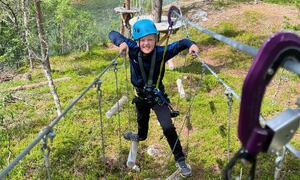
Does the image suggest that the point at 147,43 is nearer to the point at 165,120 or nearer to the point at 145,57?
the point at 145,57

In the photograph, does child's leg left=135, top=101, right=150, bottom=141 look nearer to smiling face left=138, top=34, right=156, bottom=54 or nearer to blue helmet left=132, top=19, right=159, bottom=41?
smiling face left=138, top=34, right=156, bottom=54

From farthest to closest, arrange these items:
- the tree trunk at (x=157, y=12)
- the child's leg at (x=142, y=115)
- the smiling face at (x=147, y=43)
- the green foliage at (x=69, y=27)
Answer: the green foliage at (x=69, y=27) < the tree trunk at (x=157, y=12) < the child's leg at (x=142, y=115) < the smiling face at (x=147, y=43)

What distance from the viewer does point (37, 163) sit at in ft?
21.8

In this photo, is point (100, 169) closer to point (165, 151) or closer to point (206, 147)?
point (165, 151)

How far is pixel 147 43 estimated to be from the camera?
406 cm

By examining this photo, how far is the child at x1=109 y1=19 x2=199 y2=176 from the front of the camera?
13.2 ft

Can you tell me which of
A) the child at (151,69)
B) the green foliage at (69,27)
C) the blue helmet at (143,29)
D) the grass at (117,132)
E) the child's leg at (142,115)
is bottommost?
the green foliage at (69,27)

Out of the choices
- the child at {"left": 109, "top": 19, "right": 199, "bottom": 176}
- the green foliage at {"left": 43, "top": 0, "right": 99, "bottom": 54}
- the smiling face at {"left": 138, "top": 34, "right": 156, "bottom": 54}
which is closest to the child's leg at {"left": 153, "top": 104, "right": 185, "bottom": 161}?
the child at {"left": 109, "top": 19, "right": 199, "bottom": 176}

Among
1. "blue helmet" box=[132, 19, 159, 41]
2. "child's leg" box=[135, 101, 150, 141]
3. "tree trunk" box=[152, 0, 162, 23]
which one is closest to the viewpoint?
"blue helmet" box=[132, 19, 159, 41]

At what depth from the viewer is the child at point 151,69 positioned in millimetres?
4023

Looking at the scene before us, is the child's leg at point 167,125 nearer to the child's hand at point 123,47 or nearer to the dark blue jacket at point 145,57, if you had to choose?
the dark blue jacket at point 145,57

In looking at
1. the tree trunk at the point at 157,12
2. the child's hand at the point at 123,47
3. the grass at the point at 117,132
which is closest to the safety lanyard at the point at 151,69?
the child's hand at the point at 123,47

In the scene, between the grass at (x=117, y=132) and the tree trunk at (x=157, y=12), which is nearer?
the grass at (x=117, y=132)

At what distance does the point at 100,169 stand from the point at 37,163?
4.08ft
